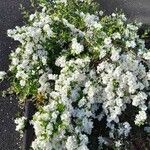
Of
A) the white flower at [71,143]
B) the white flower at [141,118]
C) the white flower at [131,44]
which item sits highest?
the white flower at [131,44]

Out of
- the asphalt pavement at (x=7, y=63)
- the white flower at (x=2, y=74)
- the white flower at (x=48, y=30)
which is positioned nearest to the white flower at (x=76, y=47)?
the white flower at (x=48, y=30)

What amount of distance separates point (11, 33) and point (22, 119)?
46.9 inches

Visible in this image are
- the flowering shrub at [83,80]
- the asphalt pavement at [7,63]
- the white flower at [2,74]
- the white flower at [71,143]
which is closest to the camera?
the white flower at [71,143]

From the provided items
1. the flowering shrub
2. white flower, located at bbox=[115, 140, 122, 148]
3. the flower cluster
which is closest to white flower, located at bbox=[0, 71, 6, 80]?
the flowering shrub

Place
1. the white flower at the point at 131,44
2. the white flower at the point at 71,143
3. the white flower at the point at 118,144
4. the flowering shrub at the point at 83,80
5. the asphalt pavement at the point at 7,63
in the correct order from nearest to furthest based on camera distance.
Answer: the white flower at the point at 71,143 → the flowering shrub at the point at 83,80 → the white flower at the point at 118,144 → the white flower at the point at 131,44 → the asphalt pavement at the point at 7,63

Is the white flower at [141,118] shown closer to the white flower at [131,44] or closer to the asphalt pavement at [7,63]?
the white flower at [131,44]

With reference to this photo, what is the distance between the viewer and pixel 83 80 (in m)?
7.21

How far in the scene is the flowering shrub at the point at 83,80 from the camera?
22.1 ft

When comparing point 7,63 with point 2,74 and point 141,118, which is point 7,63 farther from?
point 141,118

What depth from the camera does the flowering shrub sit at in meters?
6.72

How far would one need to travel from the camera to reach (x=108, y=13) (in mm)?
9125

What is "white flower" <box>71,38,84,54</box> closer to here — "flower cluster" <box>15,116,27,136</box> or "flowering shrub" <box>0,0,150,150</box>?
"flowering shrub" <box>0,0,150,150</box>

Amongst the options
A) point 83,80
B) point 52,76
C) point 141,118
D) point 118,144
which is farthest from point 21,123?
point 141,118

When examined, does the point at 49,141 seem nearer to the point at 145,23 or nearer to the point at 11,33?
the point at 11,33
